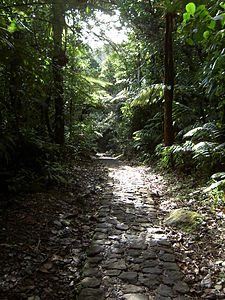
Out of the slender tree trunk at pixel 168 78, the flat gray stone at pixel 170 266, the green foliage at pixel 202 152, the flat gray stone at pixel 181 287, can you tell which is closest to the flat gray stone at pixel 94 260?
the flat gray stone at pixel 170 266

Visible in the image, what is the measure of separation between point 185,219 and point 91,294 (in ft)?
6.60

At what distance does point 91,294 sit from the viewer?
226 cm

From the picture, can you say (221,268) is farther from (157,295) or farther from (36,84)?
(36,84)

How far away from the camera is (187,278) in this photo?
257cm

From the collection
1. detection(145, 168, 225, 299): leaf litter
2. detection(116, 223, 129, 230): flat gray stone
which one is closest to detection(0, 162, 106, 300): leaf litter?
detection(116, 223, 129, 230): flat gray stone

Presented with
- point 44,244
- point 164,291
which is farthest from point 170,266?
point 44,244

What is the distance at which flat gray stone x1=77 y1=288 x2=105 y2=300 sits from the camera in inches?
87.2

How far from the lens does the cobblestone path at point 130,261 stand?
231cm

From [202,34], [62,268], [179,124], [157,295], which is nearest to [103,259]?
[62,268]

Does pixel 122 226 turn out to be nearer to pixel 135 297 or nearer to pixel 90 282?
pixel 90 282

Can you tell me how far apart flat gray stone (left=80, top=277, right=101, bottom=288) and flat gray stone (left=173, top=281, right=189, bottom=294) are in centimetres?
76

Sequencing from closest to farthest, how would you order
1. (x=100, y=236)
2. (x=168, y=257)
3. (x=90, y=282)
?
1. (x=90, y=282)
2. (x=168, y=257)
3. (x=100, y=236)

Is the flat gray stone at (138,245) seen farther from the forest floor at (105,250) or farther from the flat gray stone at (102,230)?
the flat gray stone at (102,230)

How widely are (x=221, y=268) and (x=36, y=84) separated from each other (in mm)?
3668
